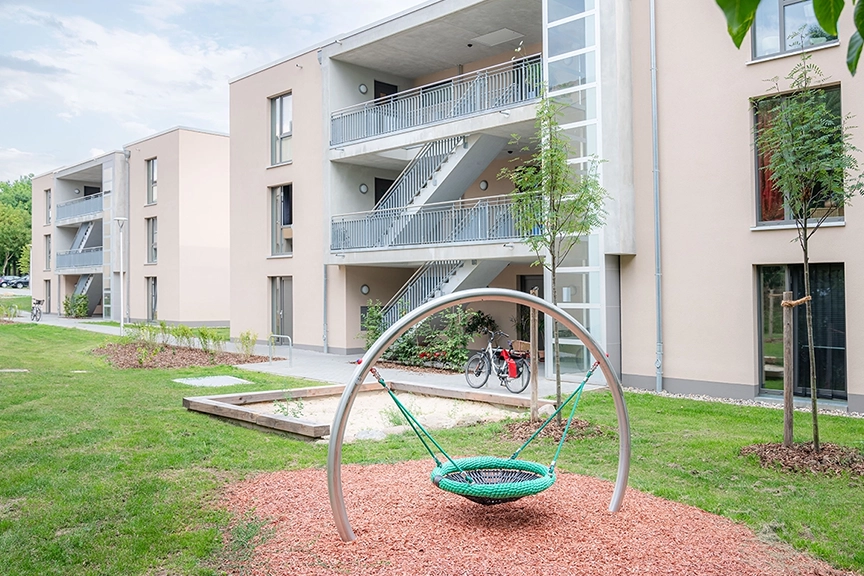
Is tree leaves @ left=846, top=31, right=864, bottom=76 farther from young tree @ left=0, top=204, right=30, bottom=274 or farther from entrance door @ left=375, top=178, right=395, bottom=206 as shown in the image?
young tree @ left=0, top=204, right=30, bottom=274

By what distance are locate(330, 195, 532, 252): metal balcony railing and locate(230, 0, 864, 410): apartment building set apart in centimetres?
5

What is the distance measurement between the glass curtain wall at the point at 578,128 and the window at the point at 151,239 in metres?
24.8

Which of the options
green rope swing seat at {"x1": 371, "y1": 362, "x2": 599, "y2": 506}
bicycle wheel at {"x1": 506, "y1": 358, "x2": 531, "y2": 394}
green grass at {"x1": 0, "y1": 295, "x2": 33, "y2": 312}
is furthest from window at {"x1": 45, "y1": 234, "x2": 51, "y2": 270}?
green rope swing seat at {"x1": 371, "y1": 362, "x2": 599, "y2": 506}

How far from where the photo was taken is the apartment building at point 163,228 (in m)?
31.8

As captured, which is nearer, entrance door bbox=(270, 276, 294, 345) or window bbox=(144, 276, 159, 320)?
entrance door bbox=(270, 276, 294, 345)

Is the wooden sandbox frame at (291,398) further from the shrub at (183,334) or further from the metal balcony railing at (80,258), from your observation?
the metal balcony railing at (80,258)

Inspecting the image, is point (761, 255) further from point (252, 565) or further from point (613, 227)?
point (252, 565)

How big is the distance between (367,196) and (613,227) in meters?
10.7

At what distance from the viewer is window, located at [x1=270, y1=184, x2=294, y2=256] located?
77.6 ft

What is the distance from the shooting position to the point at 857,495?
21.0 ft

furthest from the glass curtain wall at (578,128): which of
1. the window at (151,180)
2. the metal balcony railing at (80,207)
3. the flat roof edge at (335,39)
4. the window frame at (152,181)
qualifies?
the metal balcony railing at (80,207)

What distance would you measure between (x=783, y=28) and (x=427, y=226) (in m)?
9.26

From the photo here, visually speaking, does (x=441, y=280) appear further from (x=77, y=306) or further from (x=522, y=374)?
(x=77, y=306)

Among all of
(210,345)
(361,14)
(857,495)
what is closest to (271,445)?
(857,495)
